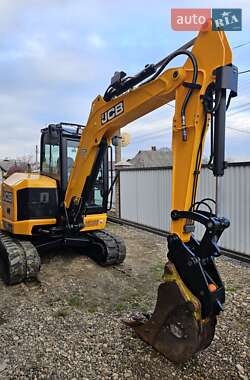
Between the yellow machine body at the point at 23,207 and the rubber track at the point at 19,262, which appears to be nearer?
the rubber track at the point at 19,262

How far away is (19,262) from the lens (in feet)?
15.1

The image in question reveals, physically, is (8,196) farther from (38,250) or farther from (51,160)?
(38,250)

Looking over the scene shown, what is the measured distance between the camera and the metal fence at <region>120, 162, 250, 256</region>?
649 cm

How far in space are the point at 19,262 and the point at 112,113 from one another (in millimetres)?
2434

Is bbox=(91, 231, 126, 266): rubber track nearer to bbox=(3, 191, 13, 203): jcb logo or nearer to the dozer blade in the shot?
bbox=(3, 191, 13, 203): jcb logo

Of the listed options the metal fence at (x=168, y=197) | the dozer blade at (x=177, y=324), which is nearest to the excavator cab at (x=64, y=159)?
the metal fence at (x=168, y=197)

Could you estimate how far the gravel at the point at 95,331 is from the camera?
2.85m

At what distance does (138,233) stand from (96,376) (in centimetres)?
643

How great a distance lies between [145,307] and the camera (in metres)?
4.09

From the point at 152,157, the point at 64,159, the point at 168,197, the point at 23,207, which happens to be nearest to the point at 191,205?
the point at 64,159

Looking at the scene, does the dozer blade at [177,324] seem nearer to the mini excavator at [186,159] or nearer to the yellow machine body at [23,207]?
the mini excavator at [186,159]

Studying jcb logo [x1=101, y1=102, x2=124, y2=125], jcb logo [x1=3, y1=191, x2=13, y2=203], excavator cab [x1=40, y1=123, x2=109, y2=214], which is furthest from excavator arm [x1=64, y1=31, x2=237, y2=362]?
jcb logo [x1=3, y1=191, x2=13, y2=203]

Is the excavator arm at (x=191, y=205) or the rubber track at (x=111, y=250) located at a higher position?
the excavator arm at (x=191, y=205)

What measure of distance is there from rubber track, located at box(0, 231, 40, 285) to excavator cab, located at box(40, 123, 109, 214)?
1.07m
